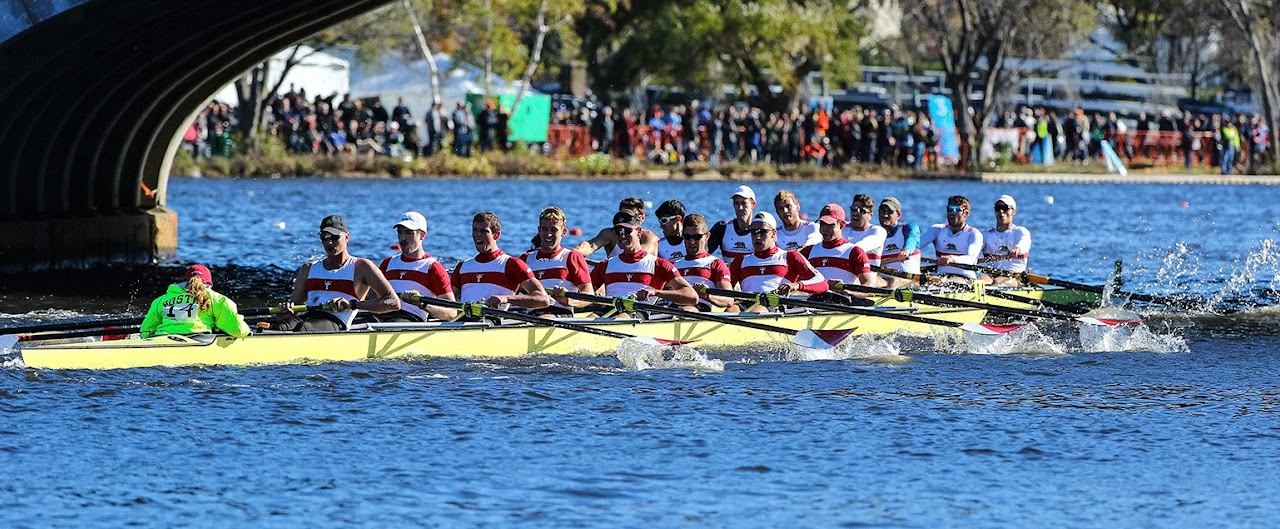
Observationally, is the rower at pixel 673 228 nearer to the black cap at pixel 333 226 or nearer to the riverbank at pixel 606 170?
the black cap at pixel 333 226

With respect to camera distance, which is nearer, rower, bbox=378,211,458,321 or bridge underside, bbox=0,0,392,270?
rower, bbox=378,211,458,321

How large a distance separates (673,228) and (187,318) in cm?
591

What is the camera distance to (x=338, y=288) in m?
15.6

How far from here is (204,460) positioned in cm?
1223

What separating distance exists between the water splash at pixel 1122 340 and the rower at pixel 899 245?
274cm

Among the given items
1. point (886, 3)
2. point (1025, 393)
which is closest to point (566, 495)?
point (1025, 393)

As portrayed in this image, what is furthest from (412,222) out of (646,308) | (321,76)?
(321,76)

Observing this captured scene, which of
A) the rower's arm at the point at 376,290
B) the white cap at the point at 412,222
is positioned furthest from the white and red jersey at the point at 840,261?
the rower's arm at the point at 376,290

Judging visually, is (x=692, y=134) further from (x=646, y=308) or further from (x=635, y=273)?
(x=646, y=308)

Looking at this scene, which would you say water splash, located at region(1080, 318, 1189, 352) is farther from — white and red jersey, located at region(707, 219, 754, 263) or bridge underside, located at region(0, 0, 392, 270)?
bridge underside, located at region(0, 0, 392, 270)

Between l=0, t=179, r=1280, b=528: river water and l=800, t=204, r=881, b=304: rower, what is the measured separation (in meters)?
1.04

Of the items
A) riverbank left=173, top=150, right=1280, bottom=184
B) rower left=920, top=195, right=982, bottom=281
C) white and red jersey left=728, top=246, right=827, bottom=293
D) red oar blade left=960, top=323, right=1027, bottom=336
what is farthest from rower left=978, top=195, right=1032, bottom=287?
riverbank left=173, top=150, right=1280, bottom=184

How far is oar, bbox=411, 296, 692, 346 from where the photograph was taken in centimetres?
1595

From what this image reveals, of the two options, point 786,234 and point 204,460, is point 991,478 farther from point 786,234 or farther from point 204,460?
point 786,234
